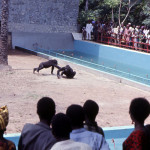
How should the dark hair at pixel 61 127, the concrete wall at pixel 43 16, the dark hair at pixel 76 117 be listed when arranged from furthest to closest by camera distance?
the concrete wall at pixel 43 16 → the dark hair at pixel 76 117 → the dark hair at pixel 61 127

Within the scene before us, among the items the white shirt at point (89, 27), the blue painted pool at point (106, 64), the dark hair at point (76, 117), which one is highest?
the white shirt at point (89, 27)

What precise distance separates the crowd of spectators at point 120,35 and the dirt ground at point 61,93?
5575 mm

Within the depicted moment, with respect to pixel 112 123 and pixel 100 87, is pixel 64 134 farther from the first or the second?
pixel 100 87

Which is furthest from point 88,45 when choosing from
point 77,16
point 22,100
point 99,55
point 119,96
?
point 22,100

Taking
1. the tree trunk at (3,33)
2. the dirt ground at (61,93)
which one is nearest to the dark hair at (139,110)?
the dirt ground at (61,93)

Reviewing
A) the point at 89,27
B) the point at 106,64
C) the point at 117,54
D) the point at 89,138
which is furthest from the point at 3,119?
the point at 89,27

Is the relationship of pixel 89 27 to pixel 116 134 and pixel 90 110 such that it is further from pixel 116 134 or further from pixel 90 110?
pixel 90 110

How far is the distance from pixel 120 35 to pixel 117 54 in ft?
3.76

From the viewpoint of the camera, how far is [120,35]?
21.5m

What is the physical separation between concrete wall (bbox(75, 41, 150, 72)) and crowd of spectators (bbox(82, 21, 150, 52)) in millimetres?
360

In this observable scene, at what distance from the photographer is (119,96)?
11078 millimetres

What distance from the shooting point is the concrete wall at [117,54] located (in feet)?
64.1

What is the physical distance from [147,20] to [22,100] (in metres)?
19.7

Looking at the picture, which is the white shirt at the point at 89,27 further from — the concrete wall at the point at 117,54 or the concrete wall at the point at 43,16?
the concrete wall at the point at 43,16
